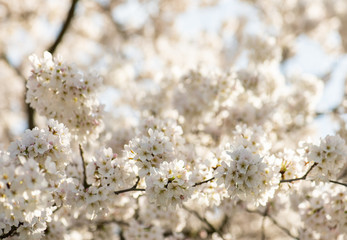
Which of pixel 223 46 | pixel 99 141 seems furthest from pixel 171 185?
pixel 223 46

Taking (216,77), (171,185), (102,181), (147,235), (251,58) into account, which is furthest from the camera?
(251,58)

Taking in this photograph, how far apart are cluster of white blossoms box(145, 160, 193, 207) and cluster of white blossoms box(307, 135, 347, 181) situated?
1.33 m

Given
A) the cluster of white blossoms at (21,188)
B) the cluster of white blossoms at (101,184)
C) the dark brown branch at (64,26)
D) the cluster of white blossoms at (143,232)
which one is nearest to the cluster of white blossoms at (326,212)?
the cluster of white blossoms at (143,232)

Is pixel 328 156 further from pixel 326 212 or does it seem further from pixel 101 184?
pixel 101 184

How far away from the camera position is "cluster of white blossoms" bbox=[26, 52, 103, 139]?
13.9 ft

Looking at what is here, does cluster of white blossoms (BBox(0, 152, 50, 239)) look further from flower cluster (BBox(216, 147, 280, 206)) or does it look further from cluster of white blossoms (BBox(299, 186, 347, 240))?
cluster of white blossoms (BBox(299, 186, 347, 240))

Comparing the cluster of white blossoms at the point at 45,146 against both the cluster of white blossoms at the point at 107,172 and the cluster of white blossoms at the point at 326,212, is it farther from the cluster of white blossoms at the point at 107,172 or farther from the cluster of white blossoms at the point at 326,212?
the cluster of white blossoms at the point at 326,212

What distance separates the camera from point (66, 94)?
4.36 meters

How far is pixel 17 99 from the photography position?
12898 mm

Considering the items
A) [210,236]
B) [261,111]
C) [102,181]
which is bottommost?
[102,181]

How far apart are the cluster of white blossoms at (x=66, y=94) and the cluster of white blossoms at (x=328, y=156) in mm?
2594

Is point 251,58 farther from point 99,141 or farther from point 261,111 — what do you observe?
point 99,141

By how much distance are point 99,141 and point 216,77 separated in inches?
96.7

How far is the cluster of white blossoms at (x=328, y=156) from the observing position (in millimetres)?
3594
